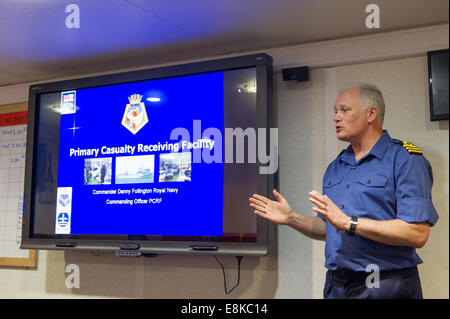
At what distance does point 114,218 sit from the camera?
3023mm

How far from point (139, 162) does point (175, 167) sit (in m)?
0.26

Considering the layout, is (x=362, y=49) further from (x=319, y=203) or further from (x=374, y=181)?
(x=319, y=203)

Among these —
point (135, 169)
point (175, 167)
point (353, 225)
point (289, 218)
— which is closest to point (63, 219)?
point (135, 169)

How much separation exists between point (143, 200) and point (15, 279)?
55.0 inches

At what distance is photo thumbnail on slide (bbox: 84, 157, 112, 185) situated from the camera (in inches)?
121

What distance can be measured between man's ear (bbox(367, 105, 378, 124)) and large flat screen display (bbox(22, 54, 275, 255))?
61 cm

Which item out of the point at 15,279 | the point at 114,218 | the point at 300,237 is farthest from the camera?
the point at 15,279

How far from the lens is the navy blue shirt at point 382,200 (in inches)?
79.4

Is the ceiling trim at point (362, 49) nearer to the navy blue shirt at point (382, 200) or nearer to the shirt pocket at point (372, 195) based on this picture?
the navy blue shirt at point (382, 200)

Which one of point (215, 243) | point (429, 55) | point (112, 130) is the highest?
point (429, 55)

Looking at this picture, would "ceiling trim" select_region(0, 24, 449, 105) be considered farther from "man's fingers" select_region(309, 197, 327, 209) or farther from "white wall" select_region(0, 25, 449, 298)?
"man's fingers" select_region(309, 197, 327, 209)

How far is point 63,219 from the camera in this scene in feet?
10.4
